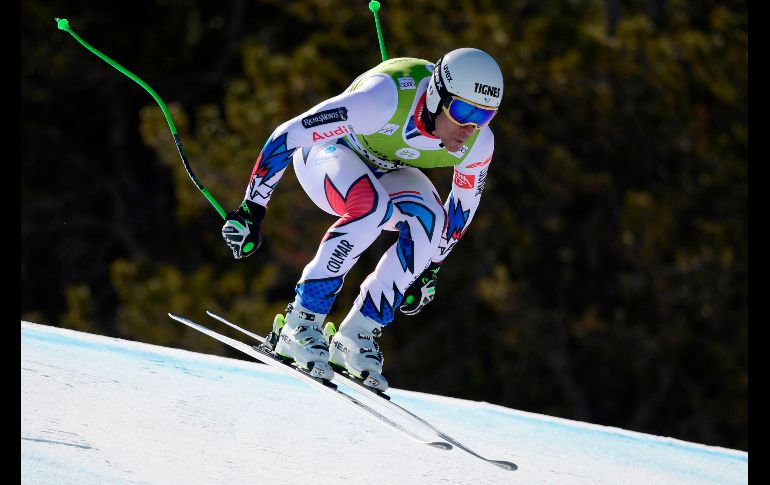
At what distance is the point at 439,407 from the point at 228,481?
8.40 ft

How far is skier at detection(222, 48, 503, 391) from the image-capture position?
566 centimetres

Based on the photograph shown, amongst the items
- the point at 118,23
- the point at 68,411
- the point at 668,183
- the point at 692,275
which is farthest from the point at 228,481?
the point at 118,23

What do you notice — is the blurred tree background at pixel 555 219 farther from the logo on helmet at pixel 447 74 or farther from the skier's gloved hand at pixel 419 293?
the logo on helmet at pixel 447 74

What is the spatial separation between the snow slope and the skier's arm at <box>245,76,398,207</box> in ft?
3.22

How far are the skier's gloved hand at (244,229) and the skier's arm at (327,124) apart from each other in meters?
0.05

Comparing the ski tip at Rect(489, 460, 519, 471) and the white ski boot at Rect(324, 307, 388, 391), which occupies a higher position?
the white ski boot at Rect(324, 307, 388, 391)

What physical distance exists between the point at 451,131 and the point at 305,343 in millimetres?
1020

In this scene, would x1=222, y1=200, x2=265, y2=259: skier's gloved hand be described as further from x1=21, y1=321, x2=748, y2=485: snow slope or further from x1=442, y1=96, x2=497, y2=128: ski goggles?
x1=442, y1=96, x2=497, y2=128: ski goggles

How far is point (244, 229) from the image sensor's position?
573 cm

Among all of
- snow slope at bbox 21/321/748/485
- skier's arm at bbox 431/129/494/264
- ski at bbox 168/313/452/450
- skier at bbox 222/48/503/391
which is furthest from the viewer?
skier's arm at bbox 431/129/494/264

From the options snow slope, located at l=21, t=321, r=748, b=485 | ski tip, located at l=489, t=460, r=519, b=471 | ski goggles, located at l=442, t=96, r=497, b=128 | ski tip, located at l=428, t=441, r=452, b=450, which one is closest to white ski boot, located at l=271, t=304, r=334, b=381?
snow slope, located at l=21, t=321, r=748, b=485

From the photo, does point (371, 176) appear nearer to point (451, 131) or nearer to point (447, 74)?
point (451, 131)

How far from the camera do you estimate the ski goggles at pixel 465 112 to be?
5.59 m

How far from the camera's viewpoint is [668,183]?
14.6 metres
